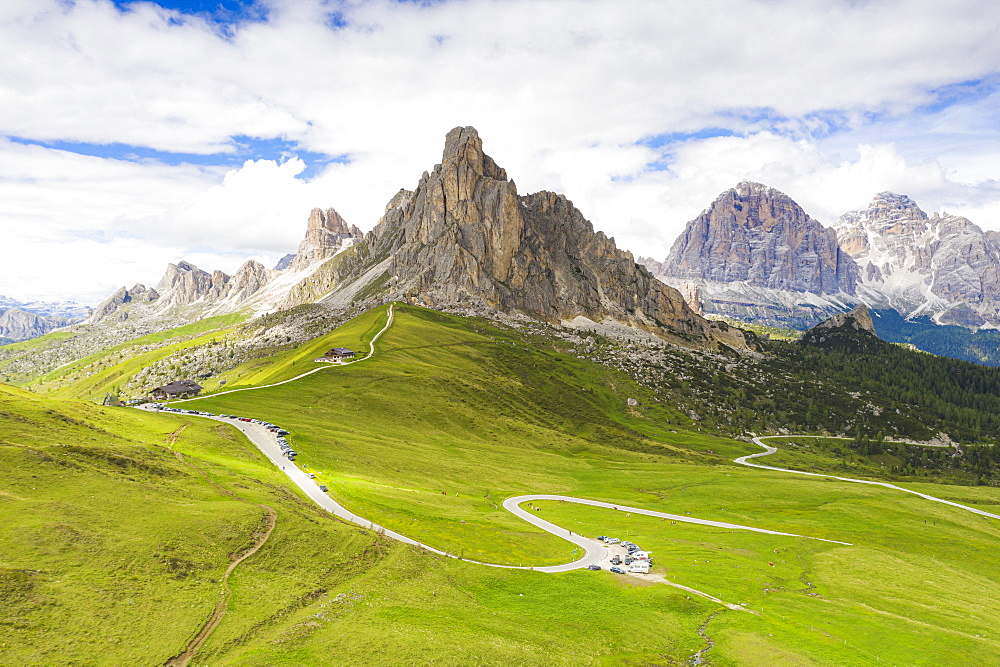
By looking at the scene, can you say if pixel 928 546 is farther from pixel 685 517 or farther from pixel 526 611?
pixel 526 611

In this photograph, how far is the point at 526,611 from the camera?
55.2 meters

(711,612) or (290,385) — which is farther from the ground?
(290,385)

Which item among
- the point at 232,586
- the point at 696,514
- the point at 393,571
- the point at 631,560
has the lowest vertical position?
the point at 696,514

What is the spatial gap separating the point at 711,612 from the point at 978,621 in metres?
33.3

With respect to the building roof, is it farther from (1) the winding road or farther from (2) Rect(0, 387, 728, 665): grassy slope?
(2) Rect(0, 387, 728, 665): grassy slope

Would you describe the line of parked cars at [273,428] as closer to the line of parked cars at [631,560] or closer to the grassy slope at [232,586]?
the grassy slope at [232,586]

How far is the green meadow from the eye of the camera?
4075 cm

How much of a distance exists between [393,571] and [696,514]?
264 ft

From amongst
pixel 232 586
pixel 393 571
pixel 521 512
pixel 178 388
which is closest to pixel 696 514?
pixel 521 512

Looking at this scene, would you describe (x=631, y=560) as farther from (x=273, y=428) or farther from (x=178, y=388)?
(x=178, y=388)

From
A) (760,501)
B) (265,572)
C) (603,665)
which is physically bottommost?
(760,501)

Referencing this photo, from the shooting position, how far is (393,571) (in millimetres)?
57438

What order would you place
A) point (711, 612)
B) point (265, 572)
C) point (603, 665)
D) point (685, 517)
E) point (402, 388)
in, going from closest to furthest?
point (603, 665)
point (265, 572)
point (711, 612)
point (685, 517)
point (402, 388)

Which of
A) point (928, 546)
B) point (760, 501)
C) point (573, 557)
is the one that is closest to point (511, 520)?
point (573, 557)
